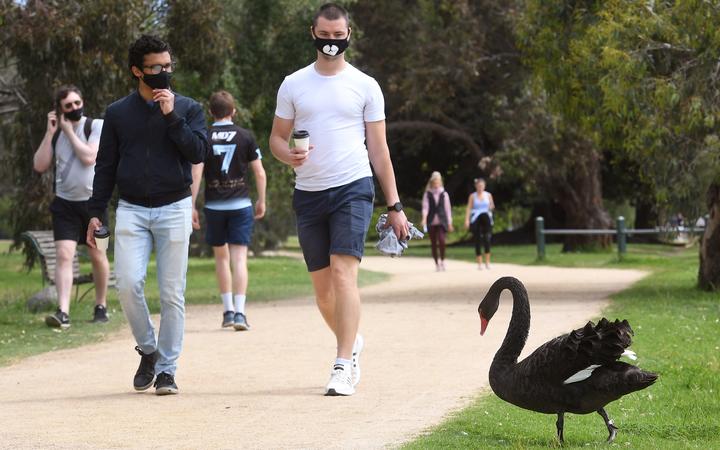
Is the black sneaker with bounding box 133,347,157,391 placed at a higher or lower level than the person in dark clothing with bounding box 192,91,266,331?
lower

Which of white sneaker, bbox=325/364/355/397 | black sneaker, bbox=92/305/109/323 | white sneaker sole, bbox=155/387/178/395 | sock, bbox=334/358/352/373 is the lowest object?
black sneaker, bbox=92/305/109/323

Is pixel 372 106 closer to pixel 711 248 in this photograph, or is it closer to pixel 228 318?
pixel 228 318

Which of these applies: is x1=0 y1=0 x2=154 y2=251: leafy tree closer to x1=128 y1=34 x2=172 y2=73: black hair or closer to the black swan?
x1=128 y1=34 x2=172 y2=73: black hair

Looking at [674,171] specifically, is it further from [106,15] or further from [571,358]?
[571,358]

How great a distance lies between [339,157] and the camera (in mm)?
8570

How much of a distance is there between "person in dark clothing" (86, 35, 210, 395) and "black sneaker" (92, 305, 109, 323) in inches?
204

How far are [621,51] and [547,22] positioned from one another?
2806 mm

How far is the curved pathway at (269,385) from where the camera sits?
7258 millimetres

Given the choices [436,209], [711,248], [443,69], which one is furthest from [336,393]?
[443,69]

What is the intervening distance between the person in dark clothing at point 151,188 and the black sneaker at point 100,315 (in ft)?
17.0

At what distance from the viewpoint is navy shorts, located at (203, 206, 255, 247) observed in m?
13.1

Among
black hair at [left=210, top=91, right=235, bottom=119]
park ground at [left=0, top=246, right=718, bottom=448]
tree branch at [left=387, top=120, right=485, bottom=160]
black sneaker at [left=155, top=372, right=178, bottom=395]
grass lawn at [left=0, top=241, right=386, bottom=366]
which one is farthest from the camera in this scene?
tree branch at [left=387, top=120, right=485, bottom=160]

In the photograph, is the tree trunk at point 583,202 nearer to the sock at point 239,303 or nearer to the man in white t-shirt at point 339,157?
the sock at point 239,303

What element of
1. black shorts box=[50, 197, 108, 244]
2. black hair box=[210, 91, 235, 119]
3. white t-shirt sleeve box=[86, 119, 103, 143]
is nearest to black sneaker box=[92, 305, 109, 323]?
black shorts box=[50, 197, 108, 244]
